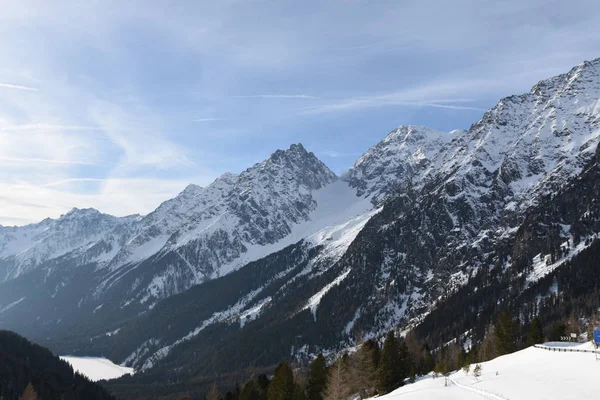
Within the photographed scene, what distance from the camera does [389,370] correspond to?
81500mm

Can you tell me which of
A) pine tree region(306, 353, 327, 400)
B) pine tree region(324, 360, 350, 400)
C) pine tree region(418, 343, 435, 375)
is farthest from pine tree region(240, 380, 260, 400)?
pine tree region(418, 343, 435, 375)

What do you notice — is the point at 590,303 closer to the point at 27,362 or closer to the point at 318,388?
the point at 318,388

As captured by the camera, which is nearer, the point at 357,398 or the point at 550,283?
the point at 357,398

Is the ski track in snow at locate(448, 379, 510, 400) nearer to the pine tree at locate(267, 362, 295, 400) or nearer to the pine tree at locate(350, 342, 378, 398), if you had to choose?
the pine tree at locate(350, 342, 378, 398)

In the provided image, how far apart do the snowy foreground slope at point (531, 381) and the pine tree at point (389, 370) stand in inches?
500

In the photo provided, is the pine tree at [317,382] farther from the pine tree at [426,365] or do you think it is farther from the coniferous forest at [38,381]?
the coniferous forest at [38,381]

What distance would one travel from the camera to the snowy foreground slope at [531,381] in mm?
49750

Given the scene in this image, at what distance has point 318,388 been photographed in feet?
285

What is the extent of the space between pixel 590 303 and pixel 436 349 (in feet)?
181

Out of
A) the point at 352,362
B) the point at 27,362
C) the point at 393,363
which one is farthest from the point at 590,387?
the point at 27,362

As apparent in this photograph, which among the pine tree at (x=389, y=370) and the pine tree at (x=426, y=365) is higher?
the pine tree at (x=389, y=370)

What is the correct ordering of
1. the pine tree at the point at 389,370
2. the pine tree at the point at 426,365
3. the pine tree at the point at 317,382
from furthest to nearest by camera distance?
the pine tree at the point at 426,365
the pine tree at the point at 317,382
the pine tree at the point at 389,370

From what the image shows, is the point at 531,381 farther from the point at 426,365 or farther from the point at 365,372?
the point at 426,365

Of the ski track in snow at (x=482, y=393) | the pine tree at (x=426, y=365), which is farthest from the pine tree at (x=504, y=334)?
the ski track in snow at (x=482, y=393)
